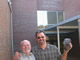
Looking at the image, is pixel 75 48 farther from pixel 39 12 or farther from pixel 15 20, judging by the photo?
pixel 15 20

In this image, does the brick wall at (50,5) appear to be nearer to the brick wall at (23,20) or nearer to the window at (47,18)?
the window at (47,18)

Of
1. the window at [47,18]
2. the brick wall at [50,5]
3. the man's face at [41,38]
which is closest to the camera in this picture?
the man's face at [41,38]

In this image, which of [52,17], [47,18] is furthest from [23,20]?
[52,17]

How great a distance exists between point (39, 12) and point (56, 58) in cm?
1364

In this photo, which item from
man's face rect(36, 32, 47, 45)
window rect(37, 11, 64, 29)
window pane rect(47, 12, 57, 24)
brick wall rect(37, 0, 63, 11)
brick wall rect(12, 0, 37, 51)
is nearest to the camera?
man's face rect(36, 32, 47, 45)

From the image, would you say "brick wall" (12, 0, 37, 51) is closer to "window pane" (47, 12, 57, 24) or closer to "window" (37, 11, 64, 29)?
"window" (37, 11, 64, 29)

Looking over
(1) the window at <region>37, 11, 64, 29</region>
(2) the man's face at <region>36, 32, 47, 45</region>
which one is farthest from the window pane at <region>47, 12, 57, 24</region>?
(2) the man's face at <region>36, 32, 47, 45</region>

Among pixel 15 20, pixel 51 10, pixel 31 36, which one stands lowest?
pixel 31 36

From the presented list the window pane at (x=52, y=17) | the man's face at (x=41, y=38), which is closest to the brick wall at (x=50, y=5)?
the window pane at (x=52, y=17)

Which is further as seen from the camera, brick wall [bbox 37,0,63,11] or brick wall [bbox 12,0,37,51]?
brick wall [bbox 37,0,63,11]

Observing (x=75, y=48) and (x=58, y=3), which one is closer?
(x=75, y=48)

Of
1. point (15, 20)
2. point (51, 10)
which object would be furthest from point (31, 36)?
point (51, 10)

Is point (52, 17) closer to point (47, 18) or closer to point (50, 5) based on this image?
point (47, 18)

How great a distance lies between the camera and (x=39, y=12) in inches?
635
